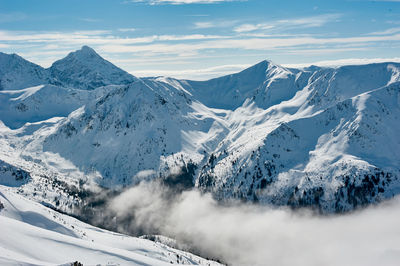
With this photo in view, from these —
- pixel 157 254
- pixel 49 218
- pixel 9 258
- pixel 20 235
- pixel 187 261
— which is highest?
pixel 9 258

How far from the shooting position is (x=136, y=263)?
105812 millimetres

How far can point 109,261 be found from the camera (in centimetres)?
10025

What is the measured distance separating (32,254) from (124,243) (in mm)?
80756

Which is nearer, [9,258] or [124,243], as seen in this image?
[9,258]

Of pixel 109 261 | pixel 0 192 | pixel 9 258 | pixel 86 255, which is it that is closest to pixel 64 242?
pixel 86 255

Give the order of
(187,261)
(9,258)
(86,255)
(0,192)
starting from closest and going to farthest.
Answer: (9,258) < (86,255) < (0,192) < (187,261)

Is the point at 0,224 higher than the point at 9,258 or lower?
lower

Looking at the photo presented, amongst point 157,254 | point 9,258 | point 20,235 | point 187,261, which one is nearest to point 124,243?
point 157,254

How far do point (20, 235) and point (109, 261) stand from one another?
2719 cm

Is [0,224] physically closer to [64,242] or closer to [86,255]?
[64,242]

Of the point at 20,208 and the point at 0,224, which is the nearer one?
the point at 0,224

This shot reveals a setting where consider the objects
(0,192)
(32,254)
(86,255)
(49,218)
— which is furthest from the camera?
(0,192)

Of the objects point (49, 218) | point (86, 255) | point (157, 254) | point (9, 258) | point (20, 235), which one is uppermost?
point (9, 258)

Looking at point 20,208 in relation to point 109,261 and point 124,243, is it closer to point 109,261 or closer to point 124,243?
point 124,243
